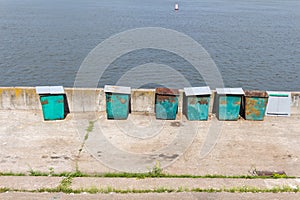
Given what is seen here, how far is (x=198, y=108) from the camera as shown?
1116cm

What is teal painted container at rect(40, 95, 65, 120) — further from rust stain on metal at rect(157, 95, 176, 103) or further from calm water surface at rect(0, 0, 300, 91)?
calm water surface at rect(0, 0, 300, 91)

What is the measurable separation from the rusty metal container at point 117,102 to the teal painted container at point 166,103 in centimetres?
96

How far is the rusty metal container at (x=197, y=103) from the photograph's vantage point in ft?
36.2

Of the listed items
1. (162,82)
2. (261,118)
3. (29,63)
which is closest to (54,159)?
(261,118)

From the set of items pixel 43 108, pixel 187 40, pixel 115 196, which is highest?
pixel 187 40

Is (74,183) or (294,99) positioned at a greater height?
(294,99)

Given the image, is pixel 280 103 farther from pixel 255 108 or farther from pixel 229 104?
pixel 229 104

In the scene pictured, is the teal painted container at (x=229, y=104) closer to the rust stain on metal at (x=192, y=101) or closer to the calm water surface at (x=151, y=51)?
the rust stain on metal at (x=192, y=101)

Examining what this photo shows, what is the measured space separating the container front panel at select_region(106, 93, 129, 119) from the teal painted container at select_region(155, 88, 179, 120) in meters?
0.99

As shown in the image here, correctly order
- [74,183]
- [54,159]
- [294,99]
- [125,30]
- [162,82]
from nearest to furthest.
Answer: [74,183]
[54,159]
[294,99]
[162,82]
[125,30]

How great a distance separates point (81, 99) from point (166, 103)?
9.46 feet

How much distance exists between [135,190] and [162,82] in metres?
15.7

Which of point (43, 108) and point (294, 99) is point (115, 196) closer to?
point (43, 108)

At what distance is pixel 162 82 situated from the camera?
72.8 ft
